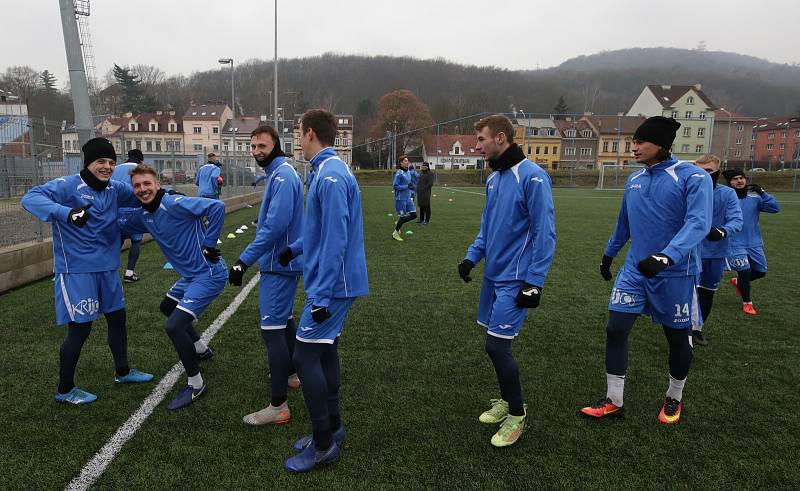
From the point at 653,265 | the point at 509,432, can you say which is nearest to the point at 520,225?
the point at 653,265

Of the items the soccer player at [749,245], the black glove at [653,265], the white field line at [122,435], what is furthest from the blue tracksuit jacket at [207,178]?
the black glove at [653,265]

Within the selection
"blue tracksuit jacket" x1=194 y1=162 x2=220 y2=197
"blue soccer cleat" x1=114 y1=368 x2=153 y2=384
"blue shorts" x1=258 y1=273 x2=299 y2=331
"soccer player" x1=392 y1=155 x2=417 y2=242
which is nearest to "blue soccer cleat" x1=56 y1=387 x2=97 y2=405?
"blue soccer cleat" x1=114 y1=368 x2=153 y2=384

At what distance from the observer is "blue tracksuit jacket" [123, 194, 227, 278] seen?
3662 mm

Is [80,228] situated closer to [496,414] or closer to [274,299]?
[274,299]

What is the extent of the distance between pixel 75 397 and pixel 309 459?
6.51ft

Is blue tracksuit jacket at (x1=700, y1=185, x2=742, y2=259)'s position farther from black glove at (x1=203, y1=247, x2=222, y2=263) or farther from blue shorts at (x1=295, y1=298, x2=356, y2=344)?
black glove at (x1=203, y1=247, x2=222, y2=263)

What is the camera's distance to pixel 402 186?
1347cm

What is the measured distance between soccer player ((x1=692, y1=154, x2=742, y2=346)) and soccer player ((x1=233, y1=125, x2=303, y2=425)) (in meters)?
3.56

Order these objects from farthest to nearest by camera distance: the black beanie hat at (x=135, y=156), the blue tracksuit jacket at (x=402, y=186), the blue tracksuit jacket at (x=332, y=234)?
1. the blue tracksuit jacket at (x=402, y=186)
2. the black beanie hat at (x=135, y=156)
3. the blue tracksuit jacket at (x=332, y=234)

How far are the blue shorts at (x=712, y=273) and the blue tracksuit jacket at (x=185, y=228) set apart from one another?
4.72 m

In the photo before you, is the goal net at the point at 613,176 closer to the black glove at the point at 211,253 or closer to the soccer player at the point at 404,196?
the soccer player at the point at 404,196

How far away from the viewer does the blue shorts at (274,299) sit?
10.8ft

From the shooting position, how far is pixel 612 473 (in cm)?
292

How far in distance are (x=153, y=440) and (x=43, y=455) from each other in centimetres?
60
